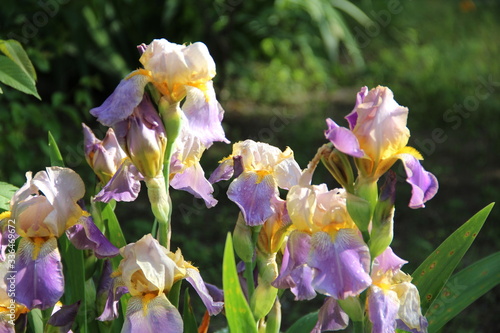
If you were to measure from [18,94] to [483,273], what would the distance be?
220cm

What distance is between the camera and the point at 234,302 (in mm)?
1167

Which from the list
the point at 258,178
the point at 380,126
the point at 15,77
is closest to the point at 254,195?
the point at 258,178

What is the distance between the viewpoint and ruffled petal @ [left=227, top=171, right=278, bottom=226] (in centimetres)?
119

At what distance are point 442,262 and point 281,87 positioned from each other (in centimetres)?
370

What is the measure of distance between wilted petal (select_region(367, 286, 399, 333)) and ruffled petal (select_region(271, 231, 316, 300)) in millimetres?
94

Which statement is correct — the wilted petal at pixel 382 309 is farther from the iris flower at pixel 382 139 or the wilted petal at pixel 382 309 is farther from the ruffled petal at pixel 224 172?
the ruffled petal at pixel 224 172

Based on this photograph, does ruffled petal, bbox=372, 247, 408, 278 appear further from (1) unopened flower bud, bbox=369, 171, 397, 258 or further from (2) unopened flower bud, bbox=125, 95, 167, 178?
(2) unopened flower bud, bbox=125, 95, 167, 178

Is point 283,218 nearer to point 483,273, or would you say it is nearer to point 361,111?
point 361,111

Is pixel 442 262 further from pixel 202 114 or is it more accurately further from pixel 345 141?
pixel 202 114

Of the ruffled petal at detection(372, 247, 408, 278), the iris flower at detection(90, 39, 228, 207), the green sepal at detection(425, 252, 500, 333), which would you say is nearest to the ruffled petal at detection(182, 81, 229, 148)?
the iris flower at detection(90, 39, 228, 207)

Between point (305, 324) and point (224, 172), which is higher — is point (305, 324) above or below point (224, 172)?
below

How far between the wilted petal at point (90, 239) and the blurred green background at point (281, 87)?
4.90 ft

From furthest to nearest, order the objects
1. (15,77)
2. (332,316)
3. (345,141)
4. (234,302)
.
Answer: (15,77) → (332,316) → (234,302) → (345,141)

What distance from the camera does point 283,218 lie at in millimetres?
1231
